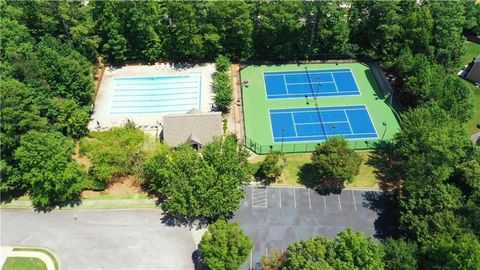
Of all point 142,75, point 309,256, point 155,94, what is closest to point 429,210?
point 309,256

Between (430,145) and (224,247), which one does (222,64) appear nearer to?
(430,145)

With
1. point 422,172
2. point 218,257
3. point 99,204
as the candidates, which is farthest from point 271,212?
point 99,204

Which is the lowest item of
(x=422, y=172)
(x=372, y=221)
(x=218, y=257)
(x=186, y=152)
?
(x=218, y=257)

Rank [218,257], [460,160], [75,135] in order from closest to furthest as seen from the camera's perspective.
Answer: [218,257] < [460,160] < [75,135]

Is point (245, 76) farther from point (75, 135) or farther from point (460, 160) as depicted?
point (460, 160)

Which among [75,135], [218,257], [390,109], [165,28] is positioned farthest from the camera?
[165,28]

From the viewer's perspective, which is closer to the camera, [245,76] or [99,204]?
[99,204]

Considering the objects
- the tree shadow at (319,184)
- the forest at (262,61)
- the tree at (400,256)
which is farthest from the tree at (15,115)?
the tree at (400,256)

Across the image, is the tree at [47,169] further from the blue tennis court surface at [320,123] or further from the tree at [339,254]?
the blue tennis court surface at [320,123]
